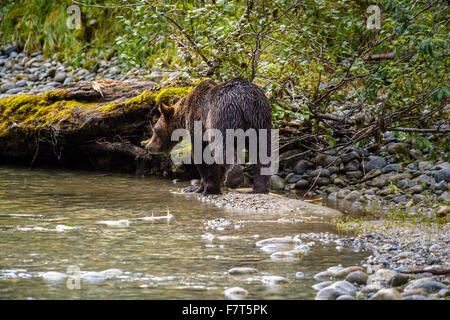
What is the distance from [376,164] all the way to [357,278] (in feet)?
17.6

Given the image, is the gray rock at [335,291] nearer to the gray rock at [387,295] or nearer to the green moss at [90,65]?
the gray rock at [387,295]

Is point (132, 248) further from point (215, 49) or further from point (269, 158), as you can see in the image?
point (215, 49)

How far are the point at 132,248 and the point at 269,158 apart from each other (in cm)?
330

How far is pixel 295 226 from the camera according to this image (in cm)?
580

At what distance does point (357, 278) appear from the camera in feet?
12.1

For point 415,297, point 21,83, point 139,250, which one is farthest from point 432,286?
point 21,83

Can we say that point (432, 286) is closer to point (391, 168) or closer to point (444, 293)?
point (444, 293)

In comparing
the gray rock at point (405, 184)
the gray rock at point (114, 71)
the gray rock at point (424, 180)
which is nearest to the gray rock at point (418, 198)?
the gray rock at point (424, 180)

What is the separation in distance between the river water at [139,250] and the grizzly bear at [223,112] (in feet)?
2.31

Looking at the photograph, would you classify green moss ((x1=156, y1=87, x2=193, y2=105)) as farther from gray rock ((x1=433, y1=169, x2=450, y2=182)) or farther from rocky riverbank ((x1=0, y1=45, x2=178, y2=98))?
rocky riverbank ((x1=0, y1=45, x2=178, y2=98))

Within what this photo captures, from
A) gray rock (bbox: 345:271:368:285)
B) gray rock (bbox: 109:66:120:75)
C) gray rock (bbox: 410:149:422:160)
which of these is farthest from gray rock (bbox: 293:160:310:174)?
gray rock (bbox: 109:66:120:75)

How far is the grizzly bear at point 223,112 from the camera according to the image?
7324mm
